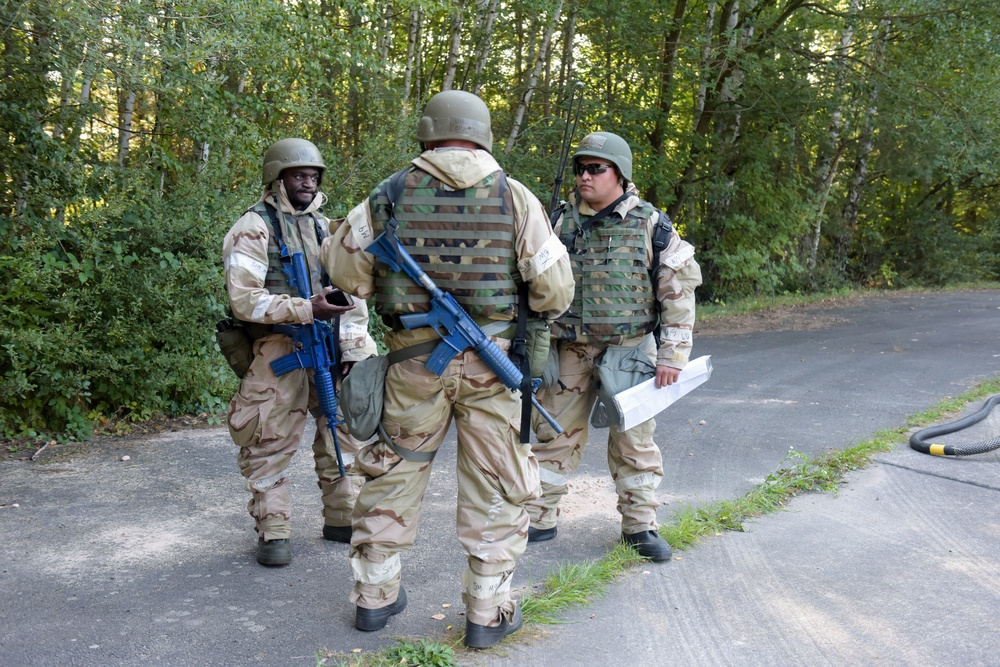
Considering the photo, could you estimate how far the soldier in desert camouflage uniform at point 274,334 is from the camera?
415 centimetres

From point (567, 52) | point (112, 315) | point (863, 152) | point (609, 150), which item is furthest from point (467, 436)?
point (863, 152)

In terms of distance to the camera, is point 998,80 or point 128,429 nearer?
point 128,429

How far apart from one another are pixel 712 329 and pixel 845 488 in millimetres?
7854

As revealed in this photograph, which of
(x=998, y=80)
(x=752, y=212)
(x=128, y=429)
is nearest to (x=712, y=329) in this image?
(x=752, y=212)

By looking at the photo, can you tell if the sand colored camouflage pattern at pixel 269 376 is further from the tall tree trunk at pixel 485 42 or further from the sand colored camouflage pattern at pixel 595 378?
the tall tree trunk at pixel 485 42

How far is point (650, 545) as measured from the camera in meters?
4.34

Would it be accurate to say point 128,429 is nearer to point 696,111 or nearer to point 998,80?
point 696,111

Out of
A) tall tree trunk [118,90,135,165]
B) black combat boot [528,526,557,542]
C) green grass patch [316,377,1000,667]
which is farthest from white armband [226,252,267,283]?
tall tree trunk [118,90,135,165]

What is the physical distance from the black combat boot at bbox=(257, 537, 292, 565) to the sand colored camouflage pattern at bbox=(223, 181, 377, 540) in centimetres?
3

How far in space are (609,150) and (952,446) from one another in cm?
375

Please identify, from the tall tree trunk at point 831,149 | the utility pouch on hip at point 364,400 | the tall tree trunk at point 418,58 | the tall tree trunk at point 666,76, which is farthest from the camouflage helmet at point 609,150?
the tall tree trunk at point 831,149

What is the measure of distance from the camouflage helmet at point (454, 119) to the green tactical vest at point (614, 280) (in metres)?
1.22

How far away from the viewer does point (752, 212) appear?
16906mm

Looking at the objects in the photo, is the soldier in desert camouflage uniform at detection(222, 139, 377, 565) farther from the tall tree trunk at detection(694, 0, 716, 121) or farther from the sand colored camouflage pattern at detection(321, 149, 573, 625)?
the tall tree trunk at detection(694, 0, 716, 121)
